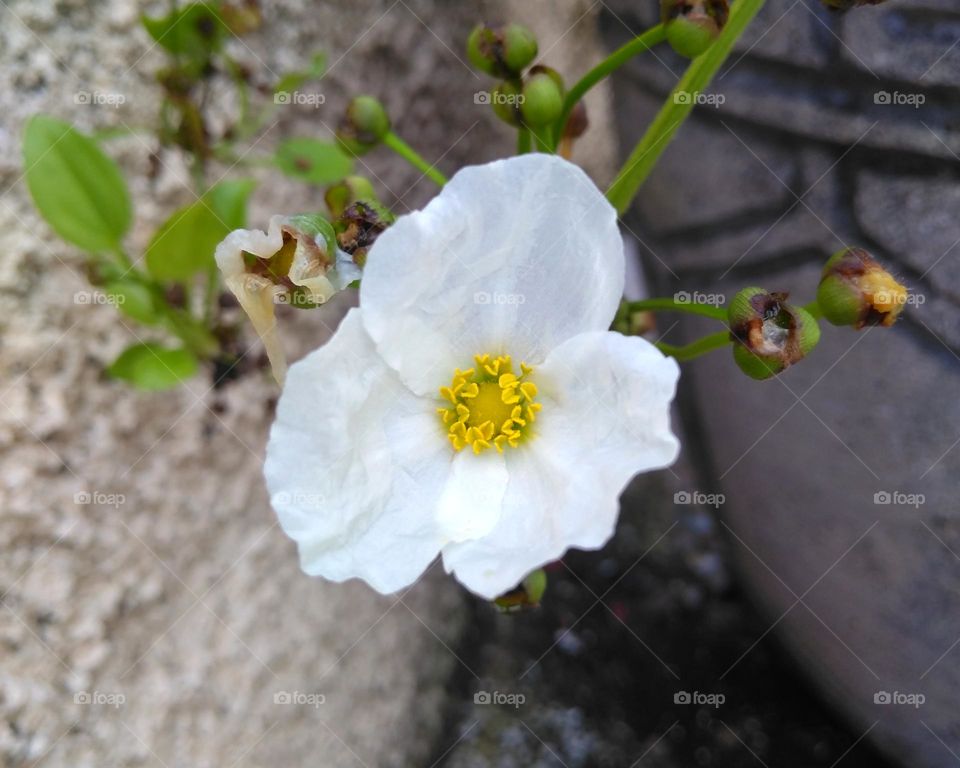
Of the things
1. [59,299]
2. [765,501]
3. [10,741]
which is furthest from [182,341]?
[765,501]

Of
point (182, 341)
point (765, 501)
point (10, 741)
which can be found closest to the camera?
Result: point (10, 741)

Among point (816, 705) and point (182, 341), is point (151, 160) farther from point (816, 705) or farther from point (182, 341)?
point (816, 705)

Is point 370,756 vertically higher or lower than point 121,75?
lower

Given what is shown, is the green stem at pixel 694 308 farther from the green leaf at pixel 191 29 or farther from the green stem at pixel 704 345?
the green leaf at pixel 191 29

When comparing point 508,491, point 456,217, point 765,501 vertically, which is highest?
point 456,217

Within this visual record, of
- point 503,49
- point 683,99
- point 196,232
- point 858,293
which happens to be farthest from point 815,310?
point 196,232
